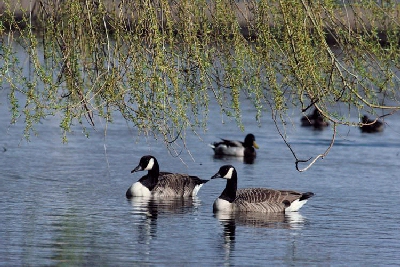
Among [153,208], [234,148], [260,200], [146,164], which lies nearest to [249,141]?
[234,148]

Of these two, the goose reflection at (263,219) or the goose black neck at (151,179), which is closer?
the goose reflection at (263,219)

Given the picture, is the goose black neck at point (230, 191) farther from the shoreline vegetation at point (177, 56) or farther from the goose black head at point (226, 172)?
the shoreline vegetation at point (177, 56)

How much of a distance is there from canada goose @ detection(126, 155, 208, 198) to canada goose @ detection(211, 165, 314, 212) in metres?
1.13

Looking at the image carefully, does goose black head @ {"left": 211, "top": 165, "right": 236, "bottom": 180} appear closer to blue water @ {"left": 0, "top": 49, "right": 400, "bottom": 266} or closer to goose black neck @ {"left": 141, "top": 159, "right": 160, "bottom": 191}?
blue water @ {"left": 0, "top": 49, "right": 400, "bottom": 266}

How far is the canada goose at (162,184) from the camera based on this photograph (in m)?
18.9

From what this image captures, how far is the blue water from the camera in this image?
12547 millimetres

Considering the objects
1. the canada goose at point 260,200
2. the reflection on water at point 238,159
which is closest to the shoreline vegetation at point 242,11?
the canada goose at point 260,200

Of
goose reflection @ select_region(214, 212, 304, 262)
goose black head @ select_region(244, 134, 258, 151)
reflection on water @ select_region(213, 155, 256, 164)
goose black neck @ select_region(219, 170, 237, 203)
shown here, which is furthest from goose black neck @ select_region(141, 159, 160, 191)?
goose black head @ select_region(244, 134, 258, 151)

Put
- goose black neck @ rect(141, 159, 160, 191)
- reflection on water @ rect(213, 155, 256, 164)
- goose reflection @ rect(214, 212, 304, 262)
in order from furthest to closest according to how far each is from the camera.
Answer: reflection on water @ rect(213, 155, 256, 164) → goose black neck @ rect(141, 159, 160, 191) → goose reflection @ rect(214, 212, 304, 262)

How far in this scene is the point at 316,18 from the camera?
30.8ft

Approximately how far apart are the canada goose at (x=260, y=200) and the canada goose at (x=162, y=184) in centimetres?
113

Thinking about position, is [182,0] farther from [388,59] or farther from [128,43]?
[388,59]

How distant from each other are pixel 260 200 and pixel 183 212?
4.81 feet

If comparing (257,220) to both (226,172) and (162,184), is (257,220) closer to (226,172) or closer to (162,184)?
(226,172)
